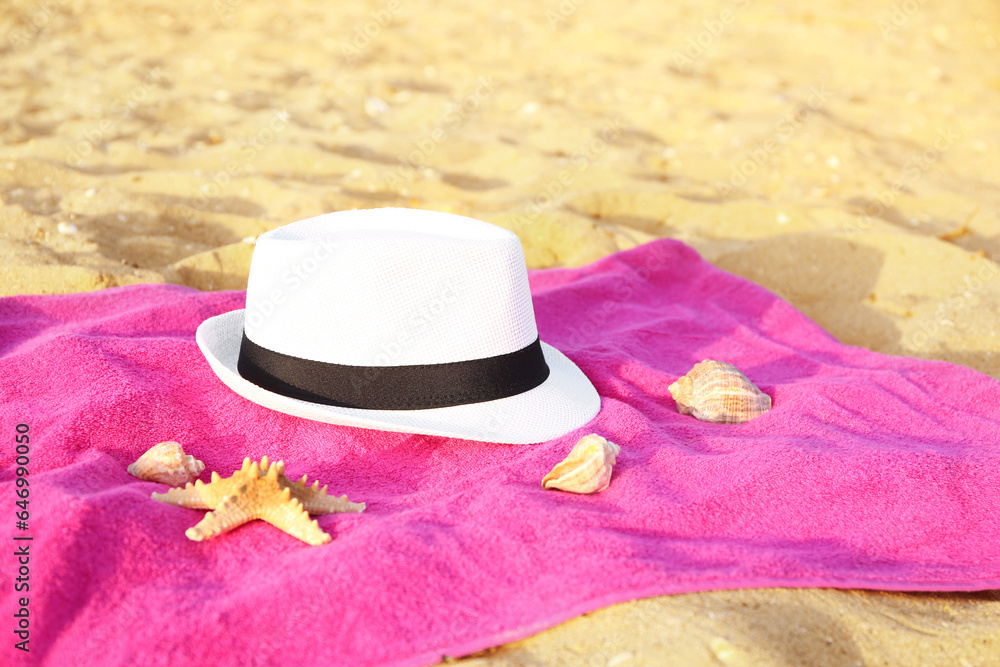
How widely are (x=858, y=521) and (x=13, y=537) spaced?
6.44ft

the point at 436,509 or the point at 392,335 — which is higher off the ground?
the point at 392,335

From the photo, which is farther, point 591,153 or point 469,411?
point 591,153

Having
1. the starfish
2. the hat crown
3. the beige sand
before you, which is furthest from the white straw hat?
the beige sand

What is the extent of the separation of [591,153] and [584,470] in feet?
12.0

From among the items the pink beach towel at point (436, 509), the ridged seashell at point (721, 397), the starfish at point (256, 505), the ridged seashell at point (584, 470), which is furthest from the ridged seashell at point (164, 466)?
the ridged seashell at point (721, 397)

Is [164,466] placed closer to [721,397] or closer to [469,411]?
[469,411]

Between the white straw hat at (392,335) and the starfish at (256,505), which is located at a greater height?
the white straw hat at (392,335)

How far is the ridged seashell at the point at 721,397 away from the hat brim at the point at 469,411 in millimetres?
347

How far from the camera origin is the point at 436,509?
185cm

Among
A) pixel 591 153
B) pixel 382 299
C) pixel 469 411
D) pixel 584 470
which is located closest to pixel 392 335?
pixel 382 299

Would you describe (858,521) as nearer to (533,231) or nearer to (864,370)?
(864,370)

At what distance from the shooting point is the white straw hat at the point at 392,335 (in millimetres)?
1991

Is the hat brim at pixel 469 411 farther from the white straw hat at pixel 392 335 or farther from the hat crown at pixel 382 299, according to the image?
the hat crown at pixel 382 299

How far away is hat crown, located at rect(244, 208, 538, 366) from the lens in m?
1.99
